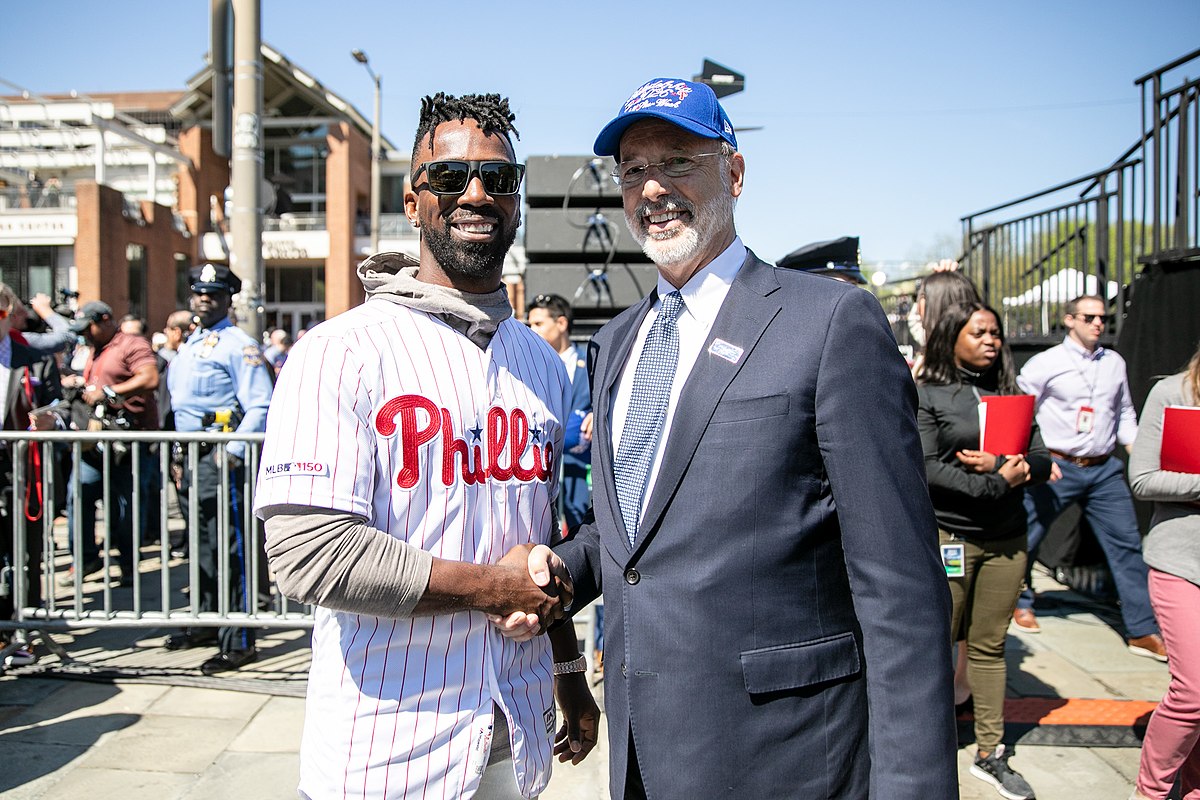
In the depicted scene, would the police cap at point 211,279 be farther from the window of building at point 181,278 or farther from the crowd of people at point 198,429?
the window of building at point 181,278

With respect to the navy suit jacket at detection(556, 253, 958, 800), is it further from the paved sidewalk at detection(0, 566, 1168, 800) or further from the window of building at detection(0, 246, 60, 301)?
the window of building at detection(0, 246, 60, 301)

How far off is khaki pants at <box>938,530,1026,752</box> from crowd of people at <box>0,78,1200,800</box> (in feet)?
7.33

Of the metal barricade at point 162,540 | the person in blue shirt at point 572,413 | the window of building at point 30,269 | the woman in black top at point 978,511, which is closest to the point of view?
the woman in black top at point 978,511

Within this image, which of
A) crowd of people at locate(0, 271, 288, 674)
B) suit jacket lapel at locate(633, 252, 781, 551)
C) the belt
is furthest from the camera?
the belt

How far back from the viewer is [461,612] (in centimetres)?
173

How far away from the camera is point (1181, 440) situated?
3230 millimetres

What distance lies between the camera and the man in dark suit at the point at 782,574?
1.53 m

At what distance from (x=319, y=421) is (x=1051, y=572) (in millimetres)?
7163

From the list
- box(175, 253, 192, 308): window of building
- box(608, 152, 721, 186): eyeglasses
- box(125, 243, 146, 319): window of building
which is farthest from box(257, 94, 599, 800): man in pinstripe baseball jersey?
box(175, 253, 192, 308): window of building

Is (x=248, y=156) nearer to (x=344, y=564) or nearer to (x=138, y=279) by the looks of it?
(x=344, y=564)

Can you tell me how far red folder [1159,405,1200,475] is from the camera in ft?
10.5

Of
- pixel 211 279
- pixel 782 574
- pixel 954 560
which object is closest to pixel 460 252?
pixel 782 574

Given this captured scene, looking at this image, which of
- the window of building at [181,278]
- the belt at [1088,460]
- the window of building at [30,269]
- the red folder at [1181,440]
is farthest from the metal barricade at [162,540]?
the window of building at [181,278]

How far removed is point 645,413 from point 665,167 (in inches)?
22.2
